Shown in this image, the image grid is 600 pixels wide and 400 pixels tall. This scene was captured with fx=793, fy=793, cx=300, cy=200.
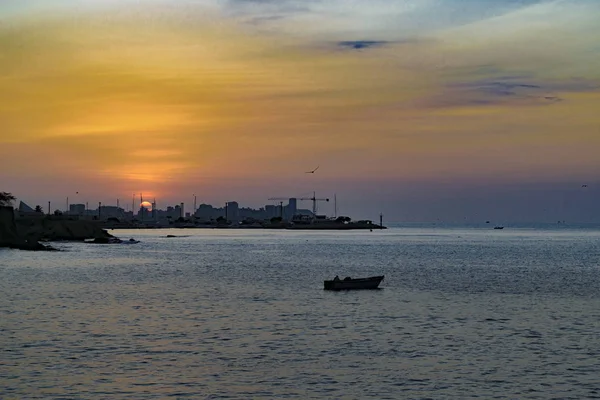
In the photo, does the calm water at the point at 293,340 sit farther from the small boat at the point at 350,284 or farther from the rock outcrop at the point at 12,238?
the rock outcrop at the point at 12,238

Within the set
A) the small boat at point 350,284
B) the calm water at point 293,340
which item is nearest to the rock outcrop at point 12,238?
the calm water at point 293,340

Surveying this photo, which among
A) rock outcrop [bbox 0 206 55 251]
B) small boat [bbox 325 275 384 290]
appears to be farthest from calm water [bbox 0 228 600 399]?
rock outcrop [bbox 0 206 55 251]

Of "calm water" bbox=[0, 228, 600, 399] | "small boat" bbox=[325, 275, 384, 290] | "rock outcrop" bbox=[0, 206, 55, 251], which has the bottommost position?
"calm water" bbox=[0, 228, 600, 399]

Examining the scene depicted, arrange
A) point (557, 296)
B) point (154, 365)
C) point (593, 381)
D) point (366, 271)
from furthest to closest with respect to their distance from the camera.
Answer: point (366, 271)
point (557, 296)
point (154, 365)
point (593, 381)

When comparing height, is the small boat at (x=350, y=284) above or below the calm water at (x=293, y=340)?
above

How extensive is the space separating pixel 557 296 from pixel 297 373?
137 ft

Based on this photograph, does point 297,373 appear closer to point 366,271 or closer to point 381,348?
point 381,348

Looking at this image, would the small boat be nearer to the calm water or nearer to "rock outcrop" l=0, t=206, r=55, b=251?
the calm water

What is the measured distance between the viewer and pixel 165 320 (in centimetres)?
4950

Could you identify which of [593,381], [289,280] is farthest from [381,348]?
[289,280]

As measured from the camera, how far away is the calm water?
30969 millimetres

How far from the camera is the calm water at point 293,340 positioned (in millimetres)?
30969

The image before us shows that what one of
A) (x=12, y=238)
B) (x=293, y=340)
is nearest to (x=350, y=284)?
(x=293, y=340)

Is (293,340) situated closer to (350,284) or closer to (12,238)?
(350,284)
